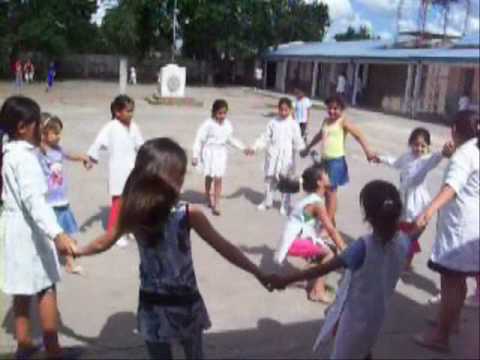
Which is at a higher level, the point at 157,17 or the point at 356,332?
the point at 157,17

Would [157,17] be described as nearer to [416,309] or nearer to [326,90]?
[326,90]

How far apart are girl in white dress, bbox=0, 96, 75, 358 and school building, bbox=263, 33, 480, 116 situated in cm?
1409

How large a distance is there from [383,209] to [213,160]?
15.4ft

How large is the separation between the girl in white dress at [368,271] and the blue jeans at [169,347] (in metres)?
0.55

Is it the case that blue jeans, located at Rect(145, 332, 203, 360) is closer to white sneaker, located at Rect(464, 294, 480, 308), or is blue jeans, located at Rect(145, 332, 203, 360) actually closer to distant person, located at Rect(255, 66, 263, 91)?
white sneaker, located at Rect(464, 294, 480, 308)

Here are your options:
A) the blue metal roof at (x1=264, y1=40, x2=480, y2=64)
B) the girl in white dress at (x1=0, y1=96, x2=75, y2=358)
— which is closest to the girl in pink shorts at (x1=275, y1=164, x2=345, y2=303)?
the girl in white dress at (x1=0, y1=96, x2=75, y2=358)

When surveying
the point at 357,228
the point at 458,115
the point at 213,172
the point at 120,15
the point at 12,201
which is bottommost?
the point at 357,228

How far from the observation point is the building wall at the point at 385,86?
30.2 m

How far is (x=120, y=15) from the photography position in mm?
39719

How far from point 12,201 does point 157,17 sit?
39.9 metres

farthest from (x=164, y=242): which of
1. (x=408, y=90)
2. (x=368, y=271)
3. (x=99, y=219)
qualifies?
(x=408, y=90)

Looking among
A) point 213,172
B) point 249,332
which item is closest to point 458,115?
point 249,332

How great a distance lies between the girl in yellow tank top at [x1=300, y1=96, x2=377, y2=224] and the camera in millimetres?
6297

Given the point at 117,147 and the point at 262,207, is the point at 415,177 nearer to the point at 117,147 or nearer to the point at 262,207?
the point at 117,147
